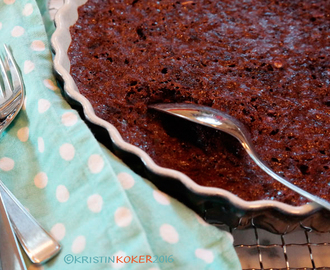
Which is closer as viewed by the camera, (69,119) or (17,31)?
(69,119)

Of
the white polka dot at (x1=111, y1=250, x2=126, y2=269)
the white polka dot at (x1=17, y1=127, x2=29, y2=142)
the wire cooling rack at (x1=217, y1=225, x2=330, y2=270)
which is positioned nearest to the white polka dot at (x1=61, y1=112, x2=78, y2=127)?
the white polka dot at (x1=17, y1=127, x2=29, y2=142)

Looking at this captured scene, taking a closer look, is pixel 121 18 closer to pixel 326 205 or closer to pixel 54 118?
pixel 54 118

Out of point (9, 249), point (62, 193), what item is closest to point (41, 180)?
point (62, 193)

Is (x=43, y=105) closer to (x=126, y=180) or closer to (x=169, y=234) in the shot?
(x=126, y=180)

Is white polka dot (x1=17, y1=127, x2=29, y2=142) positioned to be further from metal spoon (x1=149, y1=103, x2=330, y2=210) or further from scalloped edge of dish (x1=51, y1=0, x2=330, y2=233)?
metal spoon (x1=149, y1=103, x2=330, y2=210)

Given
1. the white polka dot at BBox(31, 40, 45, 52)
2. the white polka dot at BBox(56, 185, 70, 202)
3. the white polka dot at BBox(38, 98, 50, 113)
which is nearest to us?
the white polka dot at BBox(56, 185, 70, 202)

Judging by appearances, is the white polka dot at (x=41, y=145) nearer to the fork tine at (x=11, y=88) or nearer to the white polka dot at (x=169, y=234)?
the fork tine at (x=11, y=88)

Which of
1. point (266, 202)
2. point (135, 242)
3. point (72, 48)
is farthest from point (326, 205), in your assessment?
point (72, 48)
